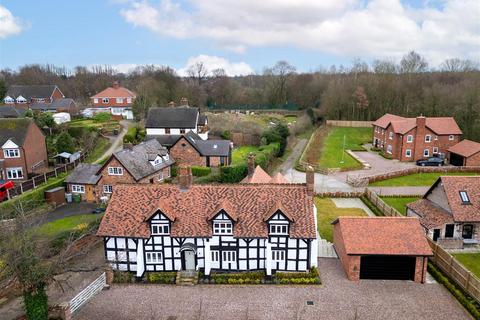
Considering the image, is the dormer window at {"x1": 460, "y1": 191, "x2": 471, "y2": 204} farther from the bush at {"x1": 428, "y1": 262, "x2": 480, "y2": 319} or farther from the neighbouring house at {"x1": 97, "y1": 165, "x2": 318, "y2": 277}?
the neighbouring house at {"x1": 97, "y1": 165, "x2": 318, "y2": 277}

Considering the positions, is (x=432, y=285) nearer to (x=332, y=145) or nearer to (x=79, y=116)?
(x=332, y=145)

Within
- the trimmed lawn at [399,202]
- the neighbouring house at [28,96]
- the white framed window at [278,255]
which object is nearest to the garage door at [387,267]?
the white framed window at [278,255]

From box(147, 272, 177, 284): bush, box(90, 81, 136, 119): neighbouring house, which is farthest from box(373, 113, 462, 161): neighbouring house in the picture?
box(90, 81, 136, 119): neighbouring house

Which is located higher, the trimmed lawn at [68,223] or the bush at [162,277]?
the trimmed lawn at [68,223]

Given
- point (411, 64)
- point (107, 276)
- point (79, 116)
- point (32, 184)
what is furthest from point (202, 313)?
point (411, 64)

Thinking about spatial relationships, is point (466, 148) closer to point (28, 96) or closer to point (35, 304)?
point (35, 304)

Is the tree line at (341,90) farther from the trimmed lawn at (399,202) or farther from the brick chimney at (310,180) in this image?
the brick chimney at (310,180)
